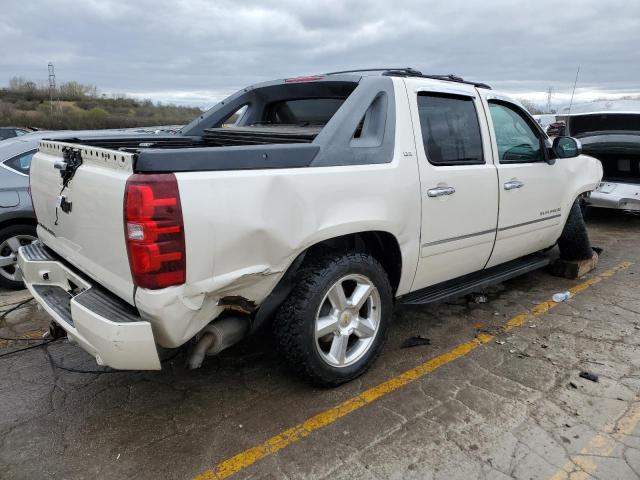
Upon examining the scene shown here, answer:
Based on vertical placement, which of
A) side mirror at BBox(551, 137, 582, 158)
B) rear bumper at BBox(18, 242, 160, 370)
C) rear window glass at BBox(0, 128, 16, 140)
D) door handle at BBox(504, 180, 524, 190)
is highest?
side mirror at BBox(551, 137, 582, 158)

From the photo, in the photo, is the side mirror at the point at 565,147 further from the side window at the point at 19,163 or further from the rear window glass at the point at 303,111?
the side window at the point at 19,163

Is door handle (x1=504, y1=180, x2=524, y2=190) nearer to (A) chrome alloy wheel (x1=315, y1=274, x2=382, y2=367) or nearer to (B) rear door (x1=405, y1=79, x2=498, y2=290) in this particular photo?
(B) rear door (x1=405, y1=79, x2=498, y2=290)

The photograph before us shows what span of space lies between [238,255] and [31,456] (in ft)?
4.86

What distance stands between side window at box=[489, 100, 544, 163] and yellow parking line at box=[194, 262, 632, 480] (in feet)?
4.45

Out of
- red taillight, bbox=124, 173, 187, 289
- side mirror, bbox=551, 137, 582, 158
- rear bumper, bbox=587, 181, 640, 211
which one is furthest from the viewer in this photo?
rear bumper, bbox=587, 181, 640, 211

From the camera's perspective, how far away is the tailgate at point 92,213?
8.14 feet

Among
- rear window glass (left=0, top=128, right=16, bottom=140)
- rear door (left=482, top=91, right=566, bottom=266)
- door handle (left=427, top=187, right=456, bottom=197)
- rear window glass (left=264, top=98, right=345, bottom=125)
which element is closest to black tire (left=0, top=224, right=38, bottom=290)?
rear window glass (left=264, top=98, right=345, bottom=125)

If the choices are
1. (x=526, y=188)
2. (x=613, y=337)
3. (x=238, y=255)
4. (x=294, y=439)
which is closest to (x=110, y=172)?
(x=238, y=255)

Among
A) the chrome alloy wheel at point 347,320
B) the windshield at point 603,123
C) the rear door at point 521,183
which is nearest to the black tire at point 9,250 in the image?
the chrome alloy wheel at point 347,320

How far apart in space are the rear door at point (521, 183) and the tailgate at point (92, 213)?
9.15 feet

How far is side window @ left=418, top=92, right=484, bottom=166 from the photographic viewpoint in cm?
355

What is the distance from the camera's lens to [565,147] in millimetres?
4691

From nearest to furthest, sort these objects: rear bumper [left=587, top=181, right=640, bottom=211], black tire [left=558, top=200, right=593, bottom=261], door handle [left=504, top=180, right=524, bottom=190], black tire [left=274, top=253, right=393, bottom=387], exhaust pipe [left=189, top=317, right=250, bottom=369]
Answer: exhaust pipe [left=189, top=317, right=250, bottom=369] < black tire [left=274, top=253, right=393, bottom=387] < door handle [left=504, top=180, right=524, bottom=190] < black tire [left=558, top=200, right=593, bottom=261] < rear bumper [left=587, top=181, right=640, bottom=211]

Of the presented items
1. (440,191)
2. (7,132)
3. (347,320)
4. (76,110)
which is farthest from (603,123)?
(76,110)
